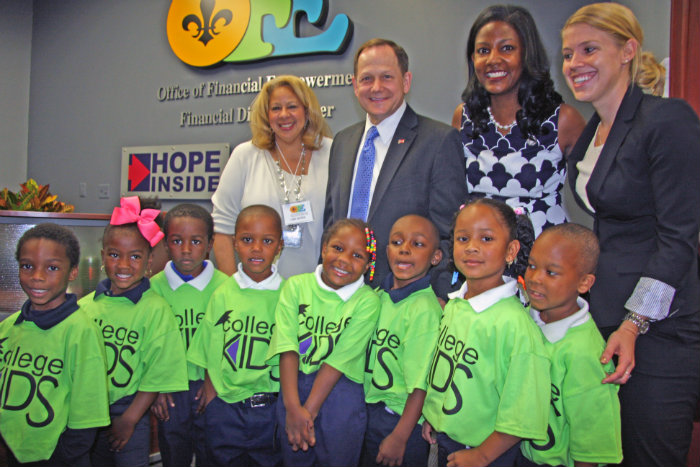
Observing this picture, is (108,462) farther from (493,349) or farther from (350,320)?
(493,349)

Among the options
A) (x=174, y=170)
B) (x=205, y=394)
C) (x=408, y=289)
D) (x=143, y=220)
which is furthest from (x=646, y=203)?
(x=174, y=170)

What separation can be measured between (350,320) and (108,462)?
1.14 m

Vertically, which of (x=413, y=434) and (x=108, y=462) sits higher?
(x=413, y=434)

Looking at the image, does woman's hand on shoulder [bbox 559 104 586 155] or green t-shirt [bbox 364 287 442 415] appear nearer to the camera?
green t-shirt [bbox 364 287 442 415]

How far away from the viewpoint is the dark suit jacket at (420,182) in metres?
1.96

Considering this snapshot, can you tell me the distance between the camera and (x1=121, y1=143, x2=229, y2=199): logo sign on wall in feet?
16.9

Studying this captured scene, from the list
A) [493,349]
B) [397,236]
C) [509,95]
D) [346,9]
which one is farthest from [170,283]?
[346,9]

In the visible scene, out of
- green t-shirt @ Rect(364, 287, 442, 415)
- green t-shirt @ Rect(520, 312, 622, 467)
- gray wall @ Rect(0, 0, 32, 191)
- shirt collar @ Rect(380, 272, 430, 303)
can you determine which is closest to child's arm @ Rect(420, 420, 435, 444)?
green t-shirt @ Rect(364, 287, 442, 415)

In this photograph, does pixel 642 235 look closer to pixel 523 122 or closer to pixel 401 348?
pixel 523 122

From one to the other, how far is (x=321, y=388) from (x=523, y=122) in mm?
1249

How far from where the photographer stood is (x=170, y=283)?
7.15ft

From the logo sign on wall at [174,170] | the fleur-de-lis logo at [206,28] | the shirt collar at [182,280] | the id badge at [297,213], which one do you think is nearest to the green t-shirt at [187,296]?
the shirt collar at [182,280]

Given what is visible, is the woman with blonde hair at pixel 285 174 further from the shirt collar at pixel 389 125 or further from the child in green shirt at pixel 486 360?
the child in green shirt at pixel 486 360

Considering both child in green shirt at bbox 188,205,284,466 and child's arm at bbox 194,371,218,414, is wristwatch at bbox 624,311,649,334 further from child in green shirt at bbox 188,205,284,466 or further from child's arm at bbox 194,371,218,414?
child's arm at bbox 194,371,218,414
